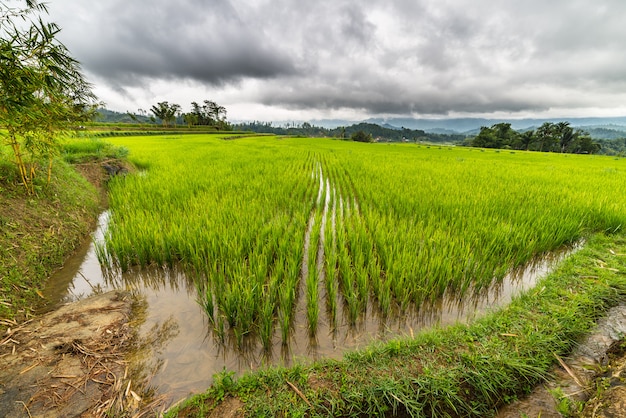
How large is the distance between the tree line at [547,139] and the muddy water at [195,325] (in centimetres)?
6260

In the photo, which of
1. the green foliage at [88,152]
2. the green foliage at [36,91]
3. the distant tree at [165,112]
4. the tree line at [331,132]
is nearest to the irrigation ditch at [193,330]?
the green foliage at [36,91]

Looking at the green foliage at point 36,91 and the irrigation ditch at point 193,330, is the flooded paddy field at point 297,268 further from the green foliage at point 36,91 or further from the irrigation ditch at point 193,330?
the green foliage at point 36,91

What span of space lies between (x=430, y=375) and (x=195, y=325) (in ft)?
6.48

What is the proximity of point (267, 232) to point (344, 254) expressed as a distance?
1.22 meters

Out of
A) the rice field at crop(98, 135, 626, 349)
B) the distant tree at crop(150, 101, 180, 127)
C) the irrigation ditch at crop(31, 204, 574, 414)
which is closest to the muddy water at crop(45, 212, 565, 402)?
the irrigation ditch at crop(31, 204, 574, 414)

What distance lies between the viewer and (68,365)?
1649 millimetres

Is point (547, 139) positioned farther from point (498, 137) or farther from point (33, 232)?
point (33, 232)

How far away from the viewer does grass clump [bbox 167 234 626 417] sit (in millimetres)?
1463

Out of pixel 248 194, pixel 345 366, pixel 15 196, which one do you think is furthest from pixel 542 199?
pixel 15 196

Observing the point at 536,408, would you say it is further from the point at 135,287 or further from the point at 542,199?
the point at 542,199

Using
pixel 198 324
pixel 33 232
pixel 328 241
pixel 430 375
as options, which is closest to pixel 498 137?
pixel 328 241

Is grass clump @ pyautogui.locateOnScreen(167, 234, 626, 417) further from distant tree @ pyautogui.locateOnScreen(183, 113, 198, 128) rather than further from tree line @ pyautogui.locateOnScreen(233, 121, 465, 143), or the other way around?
tree line @ pyautogui.locateOnScreen(233, 121, 465, 143)

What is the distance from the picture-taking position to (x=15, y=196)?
3.24 m

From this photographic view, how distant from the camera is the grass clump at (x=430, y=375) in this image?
1.46 m
